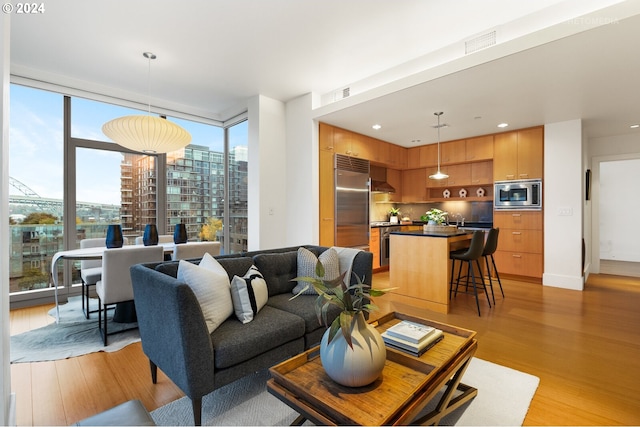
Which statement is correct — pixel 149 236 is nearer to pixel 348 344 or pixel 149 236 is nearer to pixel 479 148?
pixel 348 344

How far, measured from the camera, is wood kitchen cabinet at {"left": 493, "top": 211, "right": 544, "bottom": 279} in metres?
4.77

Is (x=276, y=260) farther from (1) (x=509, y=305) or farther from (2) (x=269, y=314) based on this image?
(1) (x=509, y=305)

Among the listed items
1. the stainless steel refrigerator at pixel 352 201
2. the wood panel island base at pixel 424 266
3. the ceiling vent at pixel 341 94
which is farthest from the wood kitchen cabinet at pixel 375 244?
the ceiling vent at pixel 341 94

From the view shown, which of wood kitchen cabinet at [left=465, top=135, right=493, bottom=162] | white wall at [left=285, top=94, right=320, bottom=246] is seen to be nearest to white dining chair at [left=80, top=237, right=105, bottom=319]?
white wall at [left=285, top=94, right=320, bottom=246]

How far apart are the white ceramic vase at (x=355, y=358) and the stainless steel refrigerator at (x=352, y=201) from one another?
3548 mm

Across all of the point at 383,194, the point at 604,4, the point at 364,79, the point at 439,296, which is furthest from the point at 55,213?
the point at 604,4

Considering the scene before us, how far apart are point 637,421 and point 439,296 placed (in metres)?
1.86

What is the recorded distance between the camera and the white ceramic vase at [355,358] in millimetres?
1227

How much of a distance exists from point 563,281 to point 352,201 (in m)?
3.44

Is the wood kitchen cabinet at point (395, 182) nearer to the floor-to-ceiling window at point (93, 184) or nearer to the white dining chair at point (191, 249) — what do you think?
the floor-to-ceiling window at point (93, 184)

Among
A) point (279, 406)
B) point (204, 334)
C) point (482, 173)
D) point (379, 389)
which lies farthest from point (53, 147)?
point (482, 173)

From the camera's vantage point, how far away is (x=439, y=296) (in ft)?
11.4

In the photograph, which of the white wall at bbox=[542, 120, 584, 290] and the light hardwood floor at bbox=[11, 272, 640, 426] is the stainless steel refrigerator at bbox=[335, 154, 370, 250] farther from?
the white wall at bbox=[542, 120, 584, 290]

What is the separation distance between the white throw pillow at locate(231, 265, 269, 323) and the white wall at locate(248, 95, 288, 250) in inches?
93.1
